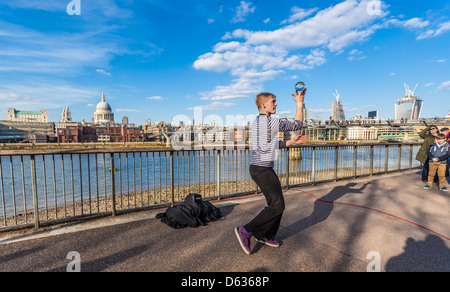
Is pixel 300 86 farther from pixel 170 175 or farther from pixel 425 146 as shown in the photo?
pixel 425 146

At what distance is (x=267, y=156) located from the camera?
9.12 feet

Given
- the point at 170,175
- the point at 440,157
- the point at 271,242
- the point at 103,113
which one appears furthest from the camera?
the point at 103,113

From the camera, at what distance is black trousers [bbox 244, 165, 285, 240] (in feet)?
9.05

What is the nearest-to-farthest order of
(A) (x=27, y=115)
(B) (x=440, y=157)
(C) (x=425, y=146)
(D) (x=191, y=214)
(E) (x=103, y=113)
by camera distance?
(D) (x=191, y=214), (B) (x=440, y=157), (C) (x=425, y=146), (E) (x=103, y=113), (A) (x=27, y=115)

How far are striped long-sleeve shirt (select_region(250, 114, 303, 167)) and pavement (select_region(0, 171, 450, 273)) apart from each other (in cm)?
119

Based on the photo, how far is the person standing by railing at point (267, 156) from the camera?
2.72 m

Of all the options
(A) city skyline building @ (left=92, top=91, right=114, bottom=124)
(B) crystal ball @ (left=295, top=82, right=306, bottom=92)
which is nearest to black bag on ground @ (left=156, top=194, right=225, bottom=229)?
(B) crystal ball @ (left=295, top=82, right=306, bottom=92)

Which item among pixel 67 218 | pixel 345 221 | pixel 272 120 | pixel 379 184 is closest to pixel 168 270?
pixel 272 120

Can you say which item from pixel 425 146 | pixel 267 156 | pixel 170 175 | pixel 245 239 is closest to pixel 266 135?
pixel 267 156

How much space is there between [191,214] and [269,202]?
1.58 metres

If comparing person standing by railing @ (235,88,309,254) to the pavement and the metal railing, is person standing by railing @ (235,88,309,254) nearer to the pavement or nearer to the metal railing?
the pavement
